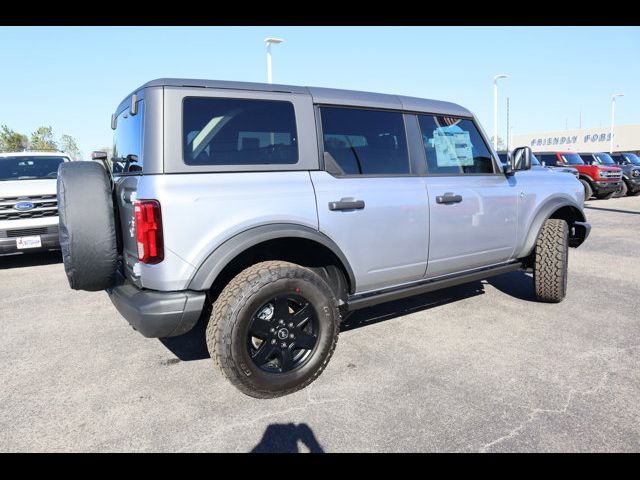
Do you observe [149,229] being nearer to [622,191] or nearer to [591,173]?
[591,173]

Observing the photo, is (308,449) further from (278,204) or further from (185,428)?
(278,204)

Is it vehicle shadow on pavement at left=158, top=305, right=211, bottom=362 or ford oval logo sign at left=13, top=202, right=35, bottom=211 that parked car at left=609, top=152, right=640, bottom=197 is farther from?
ford oval logo sign at left=13, top=202, right=35, bottom=211

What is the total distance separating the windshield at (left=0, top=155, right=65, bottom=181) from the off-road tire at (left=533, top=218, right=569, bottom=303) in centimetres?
703

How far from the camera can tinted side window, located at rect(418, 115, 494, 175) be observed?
3539 millimetres

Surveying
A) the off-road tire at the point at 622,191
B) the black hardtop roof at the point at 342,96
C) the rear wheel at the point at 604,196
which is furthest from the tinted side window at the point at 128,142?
the off-road tire at the point at 622,191

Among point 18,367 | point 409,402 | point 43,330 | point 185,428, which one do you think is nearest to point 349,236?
point 409,402

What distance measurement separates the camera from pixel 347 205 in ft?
9.56

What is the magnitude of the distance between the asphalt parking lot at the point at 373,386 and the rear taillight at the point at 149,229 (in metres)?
0.97

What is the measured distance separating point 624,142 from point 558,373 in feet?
216

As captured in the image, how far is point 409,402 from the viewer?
2.58m

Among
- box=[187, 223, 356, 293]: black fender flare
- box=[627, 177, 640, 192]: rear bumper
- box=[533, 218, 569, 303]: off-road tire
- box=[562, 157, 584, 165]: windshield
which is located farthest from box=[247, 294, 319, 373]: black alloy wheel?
box=[627, 177, 640, 192]: rear bumper

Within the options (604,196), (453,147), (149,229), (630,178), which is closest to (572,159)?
(604,196)

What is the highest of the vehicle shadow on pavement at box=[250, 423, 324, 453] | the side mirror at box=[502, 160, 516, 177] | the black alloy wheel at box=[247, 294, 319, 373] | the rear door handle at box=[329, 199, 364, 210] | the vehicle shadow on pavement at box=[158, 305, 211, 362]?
the side mirror at box=[502, 160, 516, 177]

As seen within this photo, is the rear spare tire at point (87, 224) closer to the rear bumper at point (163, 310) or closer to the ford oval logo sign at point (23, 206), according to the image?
the rear bumper at point (163, 310)
